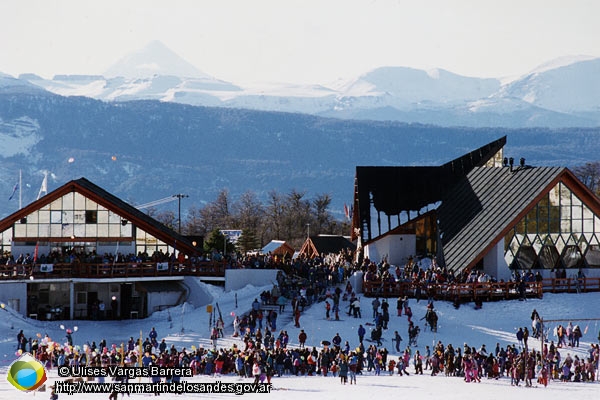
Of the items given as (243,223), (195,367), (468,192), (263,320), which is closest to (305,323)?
(263,320)

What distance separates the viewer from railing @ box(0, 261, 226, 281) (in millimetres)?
47688

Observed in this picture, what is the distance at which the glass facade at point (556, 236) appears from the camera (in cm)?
4772

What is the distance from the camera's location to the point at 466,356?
35156 millimetres

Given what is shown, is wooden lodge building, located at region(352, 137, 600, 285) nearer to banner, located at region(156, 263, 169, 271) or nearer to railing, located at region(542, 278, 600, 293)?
railing, located at region(542, 278, 600, 293)

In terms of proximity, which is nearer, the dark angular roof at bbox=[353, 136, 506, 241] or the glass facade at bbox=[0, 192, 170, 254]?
the glass facade at bbox=[0, 192, 170, 254]

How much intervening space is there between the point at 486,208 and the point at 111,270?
17.1 metres

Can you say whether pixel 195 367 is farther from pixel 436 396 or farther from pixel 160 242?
pixel 160 242

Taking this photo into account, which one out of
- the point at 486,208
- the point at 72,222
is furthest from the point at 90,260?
the point at 486,208

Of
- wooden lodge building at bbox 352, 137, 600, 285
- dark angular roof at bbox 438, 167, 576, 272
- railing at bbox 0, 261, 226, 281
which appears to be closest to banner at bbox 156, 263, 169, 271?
railing at bbox 0, 261, 226, 281

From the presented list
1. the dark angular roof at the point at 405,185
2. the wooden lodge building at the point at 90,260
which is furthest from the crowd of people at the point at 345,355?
the dark angular roof at the point at 405,185

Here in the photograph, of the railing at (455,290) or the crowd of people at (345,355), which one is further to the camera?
the railing at (455,290)

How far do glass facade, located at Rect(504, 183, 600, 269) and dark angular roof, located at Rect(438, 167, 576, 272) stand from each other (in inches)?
25.9

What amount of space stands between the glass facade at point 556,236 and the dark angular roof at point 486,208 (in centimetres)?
66

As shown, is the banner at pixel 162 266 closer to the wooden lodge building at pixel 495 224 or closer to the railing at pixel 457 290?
the railing at pixel 457 290
